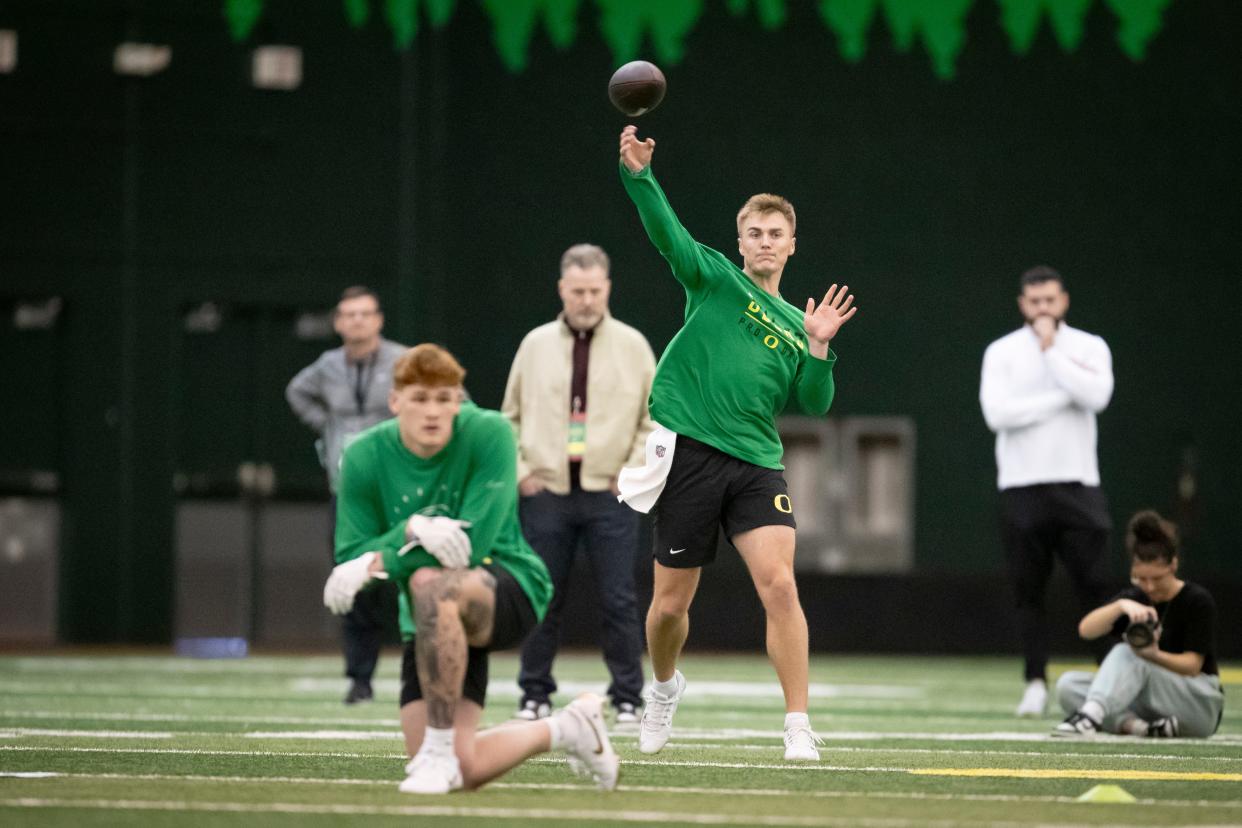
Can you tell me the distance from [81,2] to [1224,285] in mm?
9140

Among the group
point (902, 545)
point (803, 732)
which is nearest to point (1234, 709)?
point (803, 732)

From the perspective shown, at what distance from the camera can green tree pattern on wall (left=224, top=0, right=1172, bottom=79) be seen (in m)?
16.3

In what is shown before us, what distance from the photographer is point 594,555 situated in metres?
8.85

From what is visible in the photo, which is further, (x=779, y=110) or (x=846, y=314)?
(x=779, y=110)

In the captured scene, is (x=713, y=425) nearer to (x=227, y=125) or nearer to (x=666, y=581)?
(x=666, y=581)

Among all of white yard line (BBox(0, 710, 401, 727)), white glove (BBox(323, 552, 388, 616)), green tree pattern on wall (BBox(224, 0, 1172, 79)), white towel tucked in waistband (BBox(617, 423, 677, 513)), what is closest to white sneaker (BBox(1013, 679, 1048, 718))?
white yard line (BBox(0, 710, 401, 727))

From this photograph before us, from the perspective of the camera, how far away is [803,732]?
6477mm

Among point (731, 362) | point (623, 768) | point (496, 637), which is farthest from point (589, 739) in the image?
point (731, 362)

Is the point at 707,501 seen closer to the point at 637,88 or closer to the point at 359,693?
the point at 637,88

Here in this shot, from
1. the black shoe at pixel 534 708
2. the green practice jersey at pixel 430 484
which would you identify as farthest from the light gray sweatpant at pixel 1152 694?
the green practice jersey at pixel 430 484

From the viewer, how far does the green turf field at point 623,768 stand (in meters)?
4.92

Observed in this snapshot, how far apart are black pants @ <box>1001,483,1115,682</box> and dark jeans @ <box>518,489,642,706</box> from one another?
198cm

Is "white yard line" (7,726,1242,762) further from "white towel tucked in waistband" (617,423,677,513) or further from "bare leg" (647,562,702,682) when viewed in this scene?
"white towel tucked in waistband" (617,423,677,513)

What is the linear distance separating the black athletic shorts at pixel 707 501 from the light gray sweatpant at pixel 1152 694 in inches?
76.9
